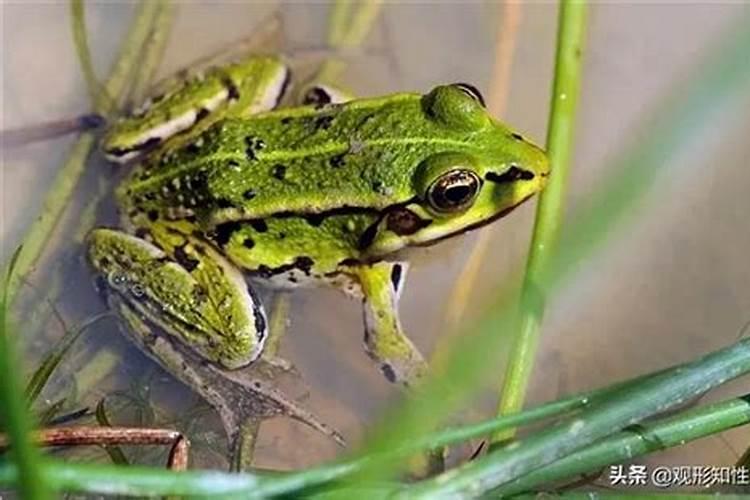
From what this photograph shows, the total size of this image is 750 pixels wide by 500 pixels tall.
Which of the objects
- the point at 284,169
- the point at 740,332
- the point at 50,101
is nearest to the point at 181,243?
the point at 284,169

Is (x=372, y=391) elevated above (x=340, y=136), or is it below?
below

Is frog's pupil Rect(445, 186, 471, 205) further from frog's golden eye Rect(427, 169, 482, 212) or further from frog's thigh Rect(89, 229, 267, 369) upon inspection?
frog's thigh Rect(89, 229, 267, 369)

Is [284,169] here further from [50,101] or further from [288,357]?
[50,101]

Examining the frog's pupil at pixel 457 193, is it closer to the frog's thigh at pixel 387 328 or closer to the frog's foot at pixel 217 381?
the frog's thigh at pixel 387 328

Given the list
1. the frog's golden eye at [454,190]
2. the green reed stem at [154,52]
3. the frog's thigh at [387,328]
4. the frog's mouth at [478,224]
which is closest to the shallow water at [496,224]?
the green reed stem at [154,52]

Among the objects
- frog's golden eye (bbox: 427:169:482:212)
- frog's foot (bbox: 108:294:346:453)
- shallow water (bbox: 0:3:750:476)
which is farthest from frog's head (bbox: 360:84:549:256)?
frog's foot (bbox: 108:294:346:453)

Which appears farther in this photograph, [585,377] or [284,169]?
[585,377]

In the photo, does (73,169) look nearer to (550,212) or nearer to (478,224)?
(478,224)
